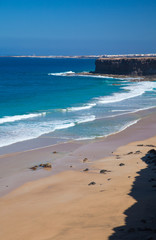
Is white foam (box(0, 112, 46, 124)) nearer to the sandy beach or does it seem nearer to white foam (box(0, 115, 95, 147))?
white foam (box(0, 115, 95, 147))

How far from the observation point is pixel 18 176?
14.5 meters

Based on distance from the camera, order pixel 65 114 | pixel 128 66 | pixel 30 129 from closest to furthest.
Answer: pixel 30 129 < pixel 65 114 < pixel 128 66

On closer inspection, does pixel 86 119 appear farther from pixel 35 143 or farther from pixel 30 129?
pixel 35 143

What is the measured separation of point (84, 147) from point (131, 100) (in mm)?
21962

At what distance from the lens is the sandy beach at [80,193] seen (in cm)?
857

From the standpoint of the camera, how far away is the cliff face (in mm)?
78812

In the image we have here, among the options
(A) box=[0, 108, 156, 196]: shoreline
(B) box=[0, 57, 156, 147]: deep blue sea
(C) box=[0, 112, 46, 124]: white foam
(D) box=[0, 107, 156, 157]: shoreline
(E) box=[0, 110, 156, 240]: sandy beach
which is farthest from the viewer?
(C) box=[0, 112, 46, 124]: white foam

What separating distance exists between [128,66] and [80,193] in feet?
236

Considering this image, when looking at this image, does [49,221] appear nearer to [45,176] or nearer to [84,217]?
[84,217]

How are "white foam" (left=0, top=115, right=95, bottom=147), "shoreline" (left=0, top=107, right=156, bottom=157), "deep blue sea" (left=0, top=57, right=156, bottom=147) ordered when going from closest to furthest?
"shoreline" (left=0, top=107, right=156, bottom=157) < "white foam" (left=0, top=115, right=95, bottom=147) < "deep blue sea" (left=0, top=57, right=156, bottom=147)

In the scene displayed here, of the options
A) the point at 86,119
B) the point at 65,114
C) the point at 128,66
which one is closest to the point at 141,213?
the point at 86,119

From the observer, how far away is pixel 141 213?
357 inches

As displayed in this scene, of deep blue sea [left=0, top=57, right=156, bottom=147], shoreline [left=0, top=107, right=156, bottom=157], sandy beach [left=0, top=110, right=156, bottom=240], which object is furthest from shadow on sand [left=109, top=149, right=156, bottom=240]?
deep blue sea [left=0, top=57, right=156, bottom=147]

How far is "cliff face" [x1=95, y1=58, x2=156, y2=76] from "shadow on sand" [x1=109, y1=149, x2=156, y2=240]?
224 ft
